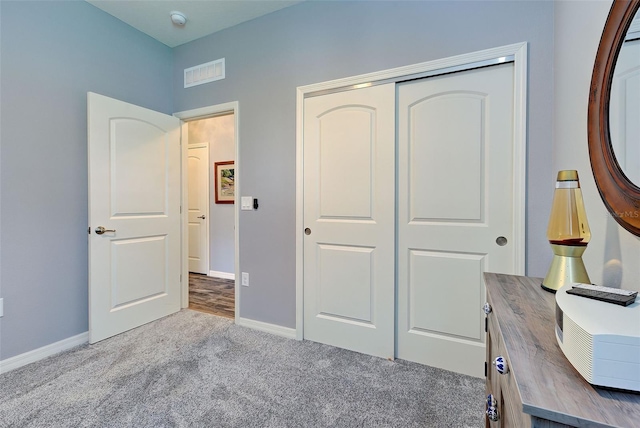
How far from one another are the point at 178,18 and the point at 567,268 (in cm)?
306

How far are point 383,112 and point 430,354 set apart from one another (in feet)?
5.47

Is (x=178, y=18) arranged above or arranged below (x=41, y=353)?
above

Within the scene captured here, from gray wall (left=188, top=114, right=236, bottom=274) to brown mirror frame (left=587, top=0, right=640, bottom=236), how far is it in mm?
3897

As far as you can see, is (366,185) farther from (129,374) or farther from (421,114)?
(129,374)

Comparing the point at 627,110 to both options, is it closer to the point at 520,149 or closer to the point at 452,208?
the point at 520,149

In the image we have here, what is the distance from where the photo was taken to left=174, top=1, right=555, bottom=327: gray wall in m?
1.66

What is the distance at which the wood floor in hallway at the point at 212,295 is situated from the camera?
3.00 m

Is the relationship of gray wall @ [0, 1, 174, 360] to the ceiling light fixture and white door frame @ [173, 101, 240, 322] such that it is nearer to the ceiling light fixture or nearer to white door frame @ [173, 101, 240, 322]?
the ceiling light fixture

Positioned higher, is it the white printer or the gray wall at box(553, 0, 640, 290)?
the gray wall at box(553, 0, 640, 290)

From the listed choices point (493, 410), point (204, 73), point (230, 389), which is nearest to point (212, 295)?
point (230, 389)

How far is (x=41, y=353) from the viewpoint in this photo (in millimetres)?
2039

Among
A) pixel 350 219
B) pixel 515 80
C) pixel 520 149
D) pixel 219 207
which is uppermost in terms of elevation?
pixel 515 80

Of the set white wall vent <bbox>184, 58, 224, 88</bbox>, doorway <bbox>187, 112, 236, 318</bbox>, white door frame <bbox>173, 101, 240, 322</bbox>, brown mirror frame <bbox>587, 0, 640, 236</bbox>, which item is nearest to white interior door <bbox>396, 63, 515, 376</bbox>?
brown mirror frame <bbox>587, 0, 640, 236</bbox>

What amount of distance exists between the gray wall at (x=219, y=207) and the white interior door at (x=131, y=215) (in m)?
1.35
